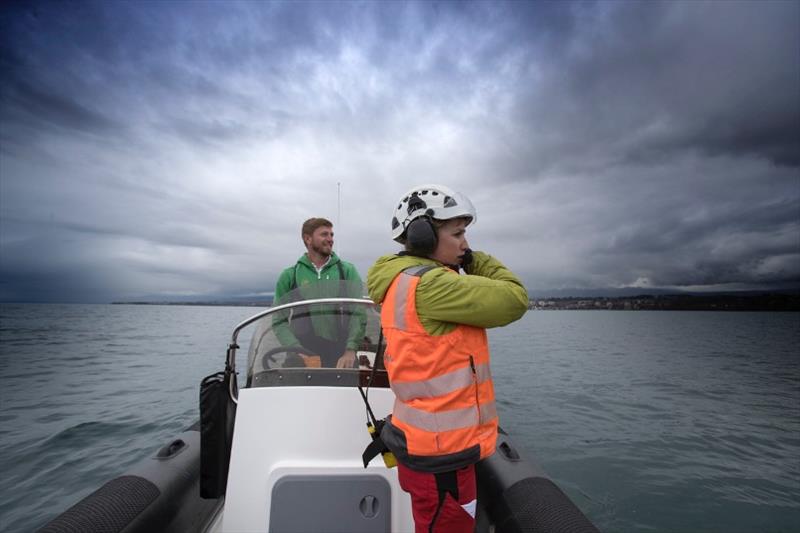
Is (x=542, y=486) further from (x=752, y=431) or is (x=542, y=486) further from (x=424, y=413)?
(x=752, y=431)

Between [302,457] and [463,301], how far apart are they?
1.42 metres

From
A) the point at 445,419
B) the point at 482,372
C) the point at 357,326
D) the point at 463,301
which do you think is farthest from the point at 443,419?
the point at 357,326

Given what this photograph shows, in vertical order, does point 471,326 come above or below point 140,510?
above

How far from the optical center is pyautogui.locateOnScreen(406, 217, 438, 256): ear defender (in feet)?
5.78

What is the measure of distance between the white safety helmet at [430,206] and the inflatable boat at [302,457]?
2.58 ft

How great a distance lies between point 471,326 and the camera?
5.54ft

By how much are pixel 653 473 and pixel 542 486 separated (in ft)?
15.1

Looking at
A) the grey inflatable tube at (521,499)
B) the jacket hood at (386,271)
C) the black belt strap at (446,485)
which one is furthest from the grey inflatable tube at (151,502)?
the grey inflatable tube at (521,499)

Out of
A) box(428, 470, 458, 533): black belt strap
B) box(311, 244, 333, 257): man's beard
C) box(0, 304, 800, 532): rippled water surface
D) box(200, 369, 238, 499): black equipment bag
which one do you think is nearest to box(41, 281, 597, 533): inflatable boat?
box(200, 369, 238, 499): black equipment bag

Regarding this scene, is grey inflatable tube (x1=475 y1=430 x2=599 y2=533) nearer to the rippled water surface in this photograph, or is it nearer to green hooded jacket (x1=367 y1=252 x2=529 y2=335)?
green hooded jacket (x1=367 y1=252 x2=529 y2=335)

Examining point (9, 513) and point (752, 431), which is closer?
point (9, 513)

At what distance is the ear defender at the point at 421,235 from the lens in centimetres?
176

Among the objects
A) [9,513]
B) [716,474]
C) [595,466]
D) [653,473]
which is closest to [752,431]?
[716,474]

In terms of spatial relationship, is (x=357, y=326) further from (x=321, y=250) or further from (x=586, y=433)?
(x=586, y=433)
